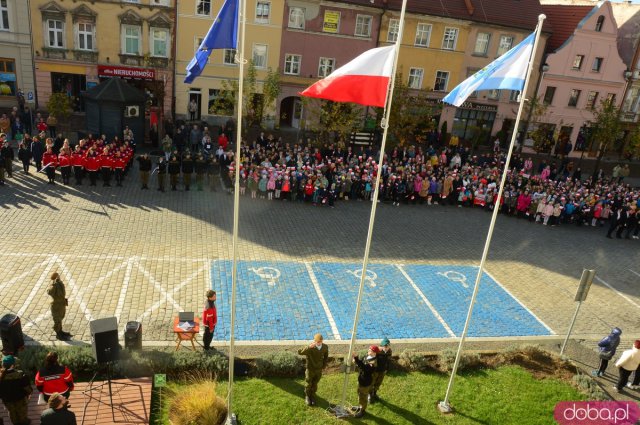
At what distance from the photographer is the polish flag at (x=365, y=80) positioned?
913cm

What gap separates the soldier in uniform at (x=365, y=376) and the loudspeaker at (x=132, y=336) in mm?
4849

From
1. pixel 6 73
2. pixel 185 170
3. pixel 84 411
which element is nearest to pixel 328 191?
pixel 185 170

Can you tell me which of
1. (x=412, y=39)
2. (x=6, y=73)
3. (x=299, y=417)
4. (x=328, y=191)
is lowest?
(x=299, y=417)

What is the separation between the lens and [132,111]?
90.7 ft

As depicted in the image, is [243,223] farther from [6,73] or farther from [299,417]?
[6,73]

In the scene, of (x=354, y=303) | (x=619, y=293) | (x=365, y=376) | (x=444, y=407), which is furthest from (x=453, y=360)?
(x=619, y=293)

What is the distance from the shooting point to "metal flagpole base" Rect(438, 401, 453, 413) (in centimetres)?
1038

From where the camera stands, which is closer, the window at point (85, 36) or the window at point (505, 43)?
the window at point (85, 36)

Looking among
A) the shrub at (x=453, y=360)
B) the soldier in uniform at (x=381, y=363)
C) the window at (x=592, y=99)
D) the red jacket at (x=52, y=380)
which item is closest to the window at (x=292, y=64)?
the window at (x=592, y=99)

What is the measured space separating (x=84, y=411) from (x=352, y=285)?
338 inches

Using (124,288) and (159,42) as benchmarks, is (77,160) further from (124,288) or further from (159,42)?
(159,42)

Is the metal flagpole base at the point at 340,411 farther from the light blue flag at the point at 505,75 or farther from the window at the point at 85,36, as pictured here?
the window at the point at 85,36

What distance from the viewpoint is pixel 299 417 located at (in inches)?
384

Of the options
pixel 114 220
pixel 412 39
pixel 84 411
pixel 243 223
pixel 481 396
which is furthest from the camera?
pixel 412 39
